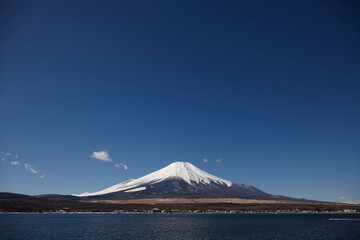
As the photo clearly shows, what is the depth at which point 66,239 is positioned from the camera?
61250 mm

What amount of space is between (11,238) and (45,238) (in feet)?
23.3

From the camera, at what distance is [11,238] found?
6072 cm

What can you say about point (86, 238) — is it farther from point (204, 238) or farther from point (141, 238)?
point (204, 238)

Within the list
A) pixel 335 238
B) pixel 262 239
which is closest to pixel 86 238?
pixel 262 239

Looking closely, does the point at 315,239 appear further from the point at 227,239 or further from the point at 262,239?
the point at 227,239

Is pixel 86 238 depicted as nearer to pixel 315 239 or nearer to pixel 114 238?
pixel 114 238

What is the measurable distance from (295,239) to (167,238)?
29262 mm

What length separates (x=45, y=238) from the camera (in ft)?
205

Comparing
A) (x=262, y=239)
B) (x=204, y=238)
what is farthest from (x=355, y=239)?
(x=204, y=238)

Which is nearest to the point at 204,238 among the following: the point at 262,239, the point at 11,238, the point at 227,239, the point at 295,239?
the point at 227,239

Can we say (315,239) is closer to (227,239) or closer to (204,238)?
(227,239)

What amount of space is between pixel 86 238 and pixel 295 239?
1895 inches

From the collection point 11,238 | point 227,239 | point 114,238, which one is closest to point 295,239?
point 227,239

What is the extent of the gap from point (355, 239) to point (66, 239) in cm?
6486
